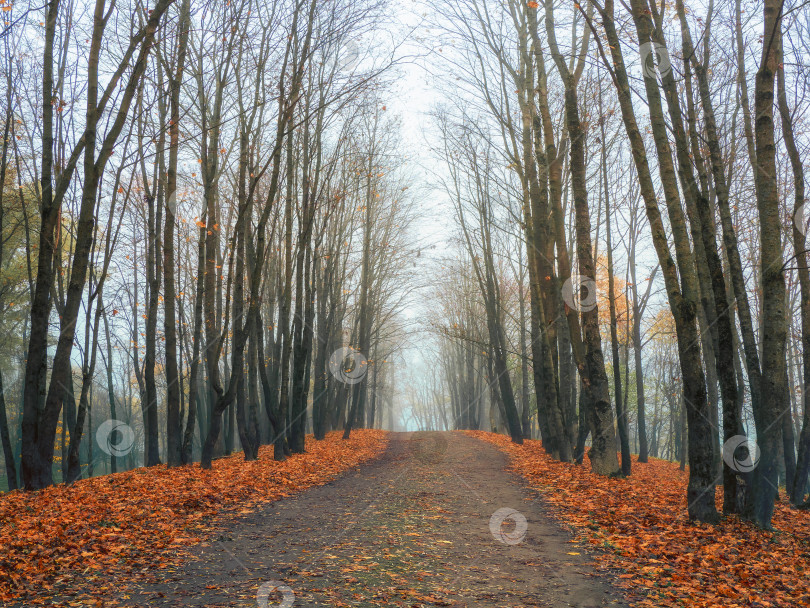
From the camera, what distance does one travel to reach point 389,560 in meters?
5.20

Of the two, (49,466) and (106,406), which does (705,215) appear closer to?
(49,466)

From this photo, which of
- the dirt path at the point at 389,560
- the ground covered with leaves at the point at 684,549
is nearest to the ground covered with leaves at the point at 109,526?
the dirt path at the point at 389,560

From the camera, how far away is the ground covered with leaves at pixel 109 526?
14.2ft

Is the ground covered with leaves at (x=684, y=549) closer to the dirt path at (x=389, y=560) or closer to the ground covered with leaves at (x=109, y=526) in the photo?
the dirt path at (x=389, y=560)

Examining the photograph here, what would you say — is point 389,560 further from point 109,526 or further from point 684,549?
point 109,526

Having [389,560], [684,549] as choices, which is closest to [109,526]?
→ [389,560]

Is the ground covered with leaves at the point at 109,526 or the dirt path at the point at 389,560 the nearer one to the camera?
the dirt path at the point at 389,560

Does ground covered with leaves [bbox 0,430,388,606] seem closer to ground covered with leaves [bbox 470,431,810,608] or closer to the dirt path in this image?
the dirt path

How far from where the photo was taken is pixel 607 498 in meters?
8.11

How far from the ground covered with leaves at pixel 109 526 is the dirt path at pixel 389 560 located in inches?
14.7

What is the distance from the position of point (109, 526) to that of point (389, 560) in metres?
3.02

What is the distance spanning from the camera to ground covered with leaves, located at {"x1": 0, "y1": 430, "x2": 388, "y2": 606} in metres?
4.34

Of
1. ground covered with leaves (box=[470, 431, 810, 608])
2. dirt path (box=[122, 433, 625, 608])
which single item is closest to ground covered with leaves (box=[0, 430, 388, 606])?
dirt path (box=[122, 433, 625, 608])

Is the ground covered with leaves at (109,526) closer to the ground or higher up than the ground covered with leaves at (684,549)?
higher up
